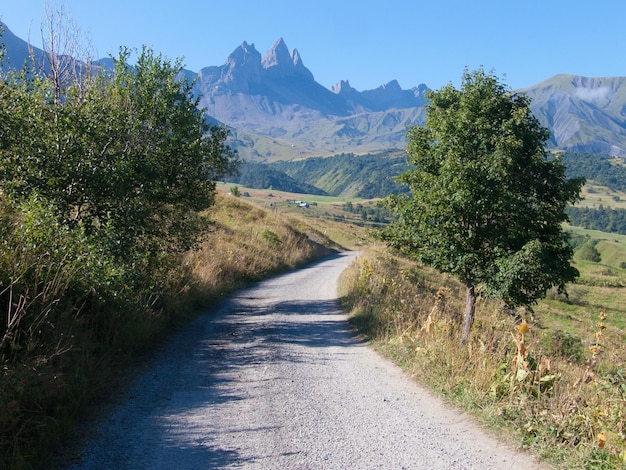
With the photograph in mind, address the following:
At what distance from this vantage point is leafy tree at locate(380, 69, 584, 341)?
9000mm

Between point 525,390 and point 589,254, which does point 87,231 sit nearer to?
point 525,390

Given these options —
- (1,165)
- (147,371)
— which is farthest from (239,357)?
(1,165)

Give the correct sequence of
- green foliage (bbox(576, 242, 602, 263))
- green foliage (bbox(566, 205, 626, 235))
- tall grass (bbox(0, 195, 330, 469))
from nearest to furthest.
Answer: tall grass (bbox(0, 195, 330, 469))
green foliage (bbox(576, 242, 602, 263))
green foliage (bbox(566, 205, 626, 235))

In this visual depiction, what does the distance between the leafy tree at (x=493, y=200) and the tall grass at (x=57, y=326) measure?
6168 millimetres

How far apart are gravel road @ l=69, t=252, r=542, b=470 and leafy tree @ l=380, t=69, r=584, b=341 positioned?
289 centimetres

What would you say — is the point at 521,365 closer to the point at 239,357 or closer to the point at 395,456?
the point at 395,456

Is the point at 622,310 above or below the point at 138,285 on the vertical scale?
below

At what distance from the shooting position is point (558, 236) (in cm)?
966

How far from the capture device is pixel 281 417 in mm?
5934

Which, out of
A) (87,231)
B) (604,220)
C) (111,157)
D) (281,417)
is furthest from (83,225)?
(604,220)

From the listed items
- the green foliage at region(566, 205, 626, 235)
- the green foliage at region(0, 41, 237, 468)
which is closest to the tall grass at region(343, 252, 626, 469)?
the green foliage at region(0, 41, 237, 468)

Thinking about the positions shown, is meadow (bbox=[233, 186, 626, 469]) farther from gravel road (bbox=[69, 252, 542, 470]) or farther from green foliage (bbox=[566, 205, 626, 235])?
green foliage (bbox=[566, 205, 626, 235])

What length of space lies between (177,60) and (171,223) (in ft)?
17.0

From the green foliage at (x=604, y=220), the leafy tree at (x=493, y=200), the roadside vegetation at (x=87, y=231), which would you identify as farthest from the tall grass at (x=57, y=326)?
the green foliage at (x=604, y=220)
